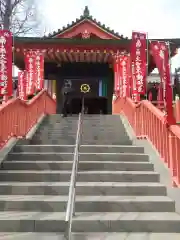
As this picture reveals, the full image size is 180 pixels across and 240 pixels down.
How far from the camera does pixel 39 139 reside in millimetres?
7711

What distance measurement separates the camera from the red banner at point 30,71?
11586 millimetres

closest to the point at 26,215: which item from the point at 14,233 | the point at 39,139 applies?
the point at 14,233

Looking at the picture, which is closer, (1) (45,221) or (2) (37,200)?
(1) (45,221)

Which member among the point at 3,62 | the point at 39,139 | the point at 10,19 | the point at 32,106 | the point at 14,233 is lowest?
the point at 14,233

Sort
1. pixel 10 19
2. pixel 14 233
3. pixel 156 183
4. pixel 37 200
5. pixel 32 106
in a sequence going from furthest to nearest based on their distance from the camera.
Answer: pixel 10 19 < pixel 32 106 < pixel 156 183 < pixel 37 200 < pixel 14 233

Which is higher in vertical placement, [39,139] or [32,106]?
[32,106]

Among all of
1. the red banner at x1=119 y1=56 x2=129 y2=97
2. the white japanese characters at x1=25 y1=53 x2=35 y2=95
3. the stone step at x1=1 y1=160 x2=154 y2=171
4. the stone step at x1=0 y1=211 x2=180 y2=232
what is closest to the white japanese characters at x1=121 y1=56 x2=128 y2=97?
the red banner at x1=119 y1=56 x2=129 y2=97

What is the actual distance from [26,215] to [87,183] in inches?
52.9

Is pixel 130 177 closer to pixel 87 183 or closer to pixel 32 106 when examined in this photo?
pixel 87 183

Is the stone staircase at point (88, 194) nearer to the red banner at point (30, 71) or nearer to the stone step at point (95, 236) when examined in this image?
the stone step at point (95, 236)

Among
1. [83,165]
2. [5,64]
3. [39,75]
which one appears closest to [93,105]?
[39,75]

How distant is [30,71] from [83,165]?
22.4 ft

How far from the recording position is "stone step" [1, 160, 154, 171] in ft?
19.2

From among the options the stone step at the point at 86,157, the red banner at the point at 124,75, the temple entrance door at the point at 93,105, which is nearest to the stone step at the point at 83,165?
Result: the stone step at the point at 86,157
